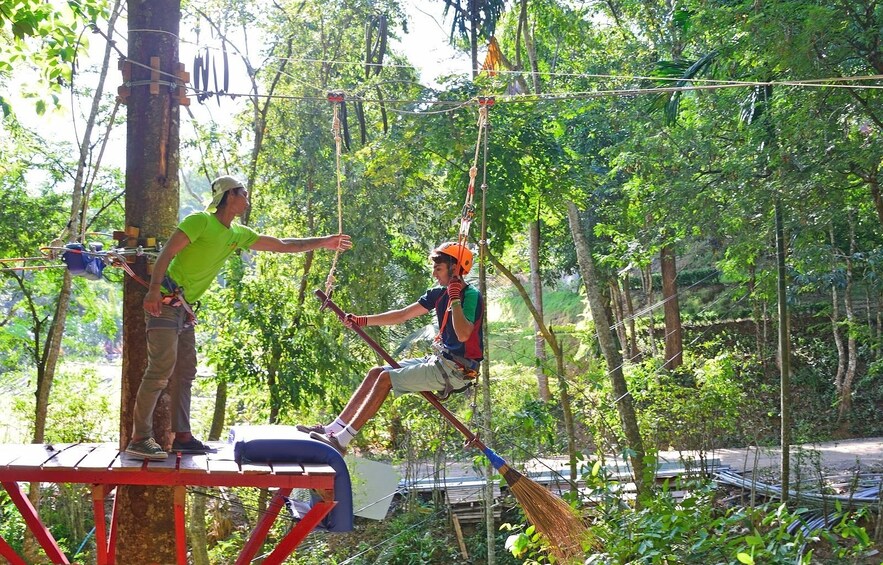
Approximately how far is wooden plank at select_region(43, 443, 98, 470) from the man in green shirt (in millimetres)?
234

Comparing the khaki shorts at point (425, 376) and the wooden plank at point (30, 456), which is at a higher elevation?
the khaki shorts at point (425, 376)

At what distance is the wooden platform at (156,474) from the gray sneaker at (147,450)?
1.6 inches

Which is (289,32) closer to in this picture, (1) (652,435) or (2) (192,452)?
(1) (652,435)

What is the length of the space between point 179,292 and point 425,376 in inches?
57.3

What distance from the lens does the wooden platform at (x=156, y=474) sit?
3578 millimetres

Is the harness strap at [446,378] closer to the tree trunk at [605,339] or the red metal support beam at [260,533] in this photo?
the red metal support beam at [260,533]

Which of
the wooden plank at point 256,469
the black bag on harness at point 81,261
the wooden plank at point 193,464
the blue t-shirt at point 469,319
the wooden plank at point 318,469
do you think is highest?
the black bag on harness at point 81,261

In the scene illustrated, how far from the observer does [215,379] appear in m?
9.67

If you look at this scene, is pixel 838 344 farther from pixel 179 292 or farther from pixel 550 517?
pixel 179 292

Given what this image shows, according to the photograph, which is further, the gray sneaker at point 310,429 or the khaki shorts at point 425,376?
the khaki shorts at point 425,376

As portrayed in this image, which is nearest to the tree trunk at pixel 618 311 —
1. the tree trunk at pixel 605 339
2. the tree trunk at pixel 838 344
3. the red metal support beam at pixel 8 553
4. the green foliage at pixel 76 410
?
the tree trunk at pixel 838 344

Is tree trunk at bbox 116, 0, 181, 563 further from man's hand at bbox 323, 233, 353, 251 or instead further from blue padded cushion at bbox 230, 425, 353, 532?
man's hand at bbox 323, 233, 353, 251

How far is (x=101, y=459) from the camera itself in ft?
12.3

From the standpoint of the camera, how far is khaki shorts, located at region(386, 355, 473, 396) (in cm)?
475
